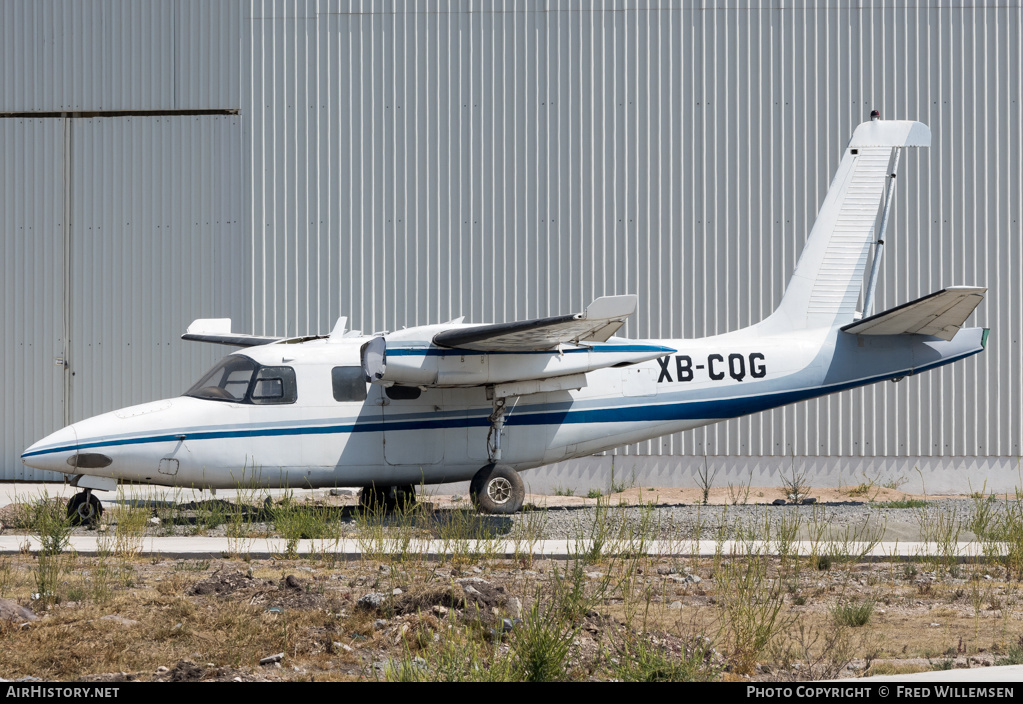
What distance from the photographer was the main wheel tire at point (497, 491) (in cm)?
1362

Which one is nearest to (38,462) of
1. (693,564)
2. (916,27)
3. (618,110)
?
(693,564)

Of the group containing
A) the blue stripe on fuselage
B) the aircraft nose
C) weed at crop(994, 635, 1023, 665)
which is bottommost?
weed at crop(994, 635, 1023, 665)

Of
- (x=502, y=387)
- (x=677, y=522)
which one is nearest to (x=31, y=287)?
(x=502, y=387)

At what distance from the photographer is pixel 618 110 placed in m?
19.4

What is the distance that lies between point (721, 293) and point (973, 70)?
644 centimetres

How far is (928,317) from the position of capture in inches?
555

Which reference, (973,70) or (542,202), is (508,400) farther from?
(973,70)

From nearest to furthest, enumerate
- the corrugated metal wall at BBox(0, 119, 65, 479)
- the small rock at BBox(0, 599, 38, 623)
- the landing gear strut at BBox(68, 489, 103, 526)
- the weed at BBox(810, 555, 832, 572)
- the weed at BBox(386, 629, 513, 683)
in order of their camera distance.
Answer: the weed at BBox(386, 629, 513, 683) → the small rock at BBox(0, 599, 38, 623) → the weed at BBox(810, 555, 832, 572) → the landing gear strut at BBox(68, 489, 103, 526) → the corrugated metal wall at BBox(0, 119, 65, 479)

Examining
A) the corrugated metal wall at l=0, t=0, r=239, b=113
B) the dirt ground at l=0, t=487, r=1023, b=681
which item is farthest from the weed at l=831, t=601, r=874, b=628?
the corrugated metal wall at l=0, t=0, r=239, b=113

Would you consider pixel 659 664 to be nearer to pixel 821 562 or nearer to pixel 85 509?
pixel 821 562

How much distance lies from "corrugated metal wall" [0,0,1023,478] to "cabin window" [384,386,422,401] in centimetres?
562

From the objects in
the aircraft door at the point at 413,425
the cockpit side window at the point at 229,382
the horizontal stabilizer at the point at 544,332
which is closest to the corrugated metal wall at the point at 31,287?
the cockpit side window at the point at 229,382

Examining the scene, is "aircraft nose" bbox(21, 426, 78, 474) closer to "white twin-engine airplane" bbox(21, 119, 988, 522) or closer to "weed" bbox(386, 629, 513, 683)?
"white twin-engine airplane" bbox(21, 119, 988, 522)

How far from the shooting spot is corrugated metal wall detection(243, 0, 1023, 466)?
19.1 m
